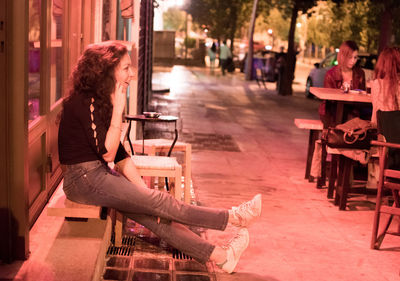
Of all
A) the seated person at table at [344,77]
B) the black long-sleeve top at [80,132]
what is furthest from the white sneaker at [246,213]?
the seated person at table at [344,77]

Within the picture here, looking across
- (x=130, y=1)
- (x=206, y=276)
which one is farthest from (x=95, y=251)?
(x=130, y=1)

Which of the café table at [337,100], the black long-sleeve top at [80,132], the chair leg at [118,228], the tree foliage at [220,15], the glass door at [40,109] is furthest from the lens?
the tree foliage at [220,15]

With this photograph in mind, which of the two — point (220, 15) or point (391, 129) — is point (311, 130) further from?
point (220, 15)

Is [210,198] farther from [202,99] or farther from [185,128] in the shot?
[202,99]

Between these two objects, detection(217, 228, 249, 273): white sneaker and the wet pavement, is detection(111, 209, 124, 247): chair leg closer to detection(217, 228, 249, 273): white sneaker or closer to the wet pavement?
the wet pavement

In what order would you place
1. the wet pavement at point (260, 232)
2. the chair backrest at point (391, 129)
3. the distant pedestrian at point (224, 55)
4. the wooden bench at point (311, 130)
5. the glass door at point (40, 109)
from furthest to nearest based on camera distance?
the distant pedestrian at point (224, 55)
the wooden bench at point (311, 130)
the chair backrest at point (391, 129)
the glass door at point (40, 109)
the wet pavement at point (260, 232)

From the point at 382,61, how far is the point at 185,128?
6465mm

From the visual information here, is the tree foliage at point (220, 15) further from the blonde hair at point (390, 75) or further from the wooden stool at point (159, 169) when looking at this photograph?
the wooden stool at point (159, 169)

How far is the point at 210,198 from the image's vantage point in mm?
7750

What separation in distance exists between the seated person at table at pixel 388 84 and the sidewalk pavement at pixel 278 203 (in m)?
1.20

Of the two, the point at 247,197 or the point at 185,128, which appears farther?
the point at 185,128

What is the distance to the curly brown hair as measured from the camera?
502cm

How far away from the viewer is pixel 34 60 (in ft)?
19.6

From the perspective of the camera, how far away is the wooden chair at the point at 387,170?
6055 millimetres
